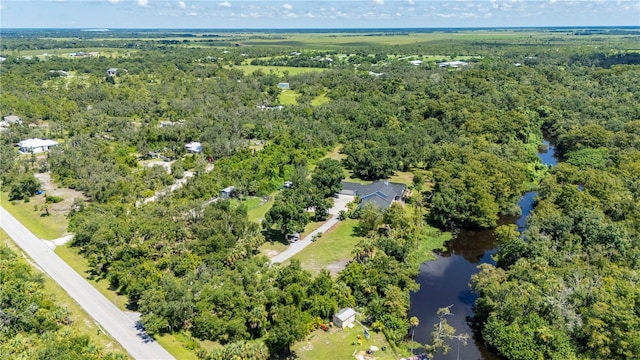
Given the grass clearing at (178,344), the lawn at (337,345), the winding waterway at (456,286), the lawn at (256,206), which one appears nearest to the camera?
the grass clearing at (178,344)

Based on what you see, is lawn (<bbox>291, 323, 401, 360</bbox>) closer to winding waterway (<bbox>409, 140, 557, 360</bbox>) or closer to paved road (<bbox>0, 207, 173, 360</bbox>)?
winding waterway (<bbox>409, 140, 557, 360</bbox>)

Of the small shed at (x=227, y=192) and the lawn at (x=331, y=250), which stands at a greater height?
the small shed at (x=227, y=192)

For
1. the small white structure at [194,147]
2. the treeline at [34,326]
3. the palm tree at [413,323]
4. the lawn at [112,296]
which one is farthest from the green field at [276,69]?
the palm tree at [413,323]

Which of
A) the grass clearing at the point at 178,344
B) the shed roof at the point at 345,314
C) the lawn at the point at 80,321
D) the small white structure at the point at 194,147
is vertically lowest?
the lawn at the point at 80,321

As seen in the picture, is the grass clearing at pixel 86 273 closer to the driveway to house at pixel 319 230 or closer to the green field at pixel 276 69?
the driveway to house at pixel 319 230

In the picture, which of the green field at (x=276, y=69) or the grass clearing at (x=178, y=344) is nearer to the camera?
the grass clearing at (x=178, y=344)

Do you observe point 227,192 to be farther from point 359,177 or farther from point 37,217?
point 37,217

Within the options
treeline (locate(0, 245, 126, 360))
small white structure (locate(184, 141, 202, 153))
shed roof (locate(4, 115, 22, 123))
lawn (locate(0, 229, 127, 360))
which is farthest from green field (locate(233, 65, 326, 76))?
treeline (locate(0, 245, 126, 360))
